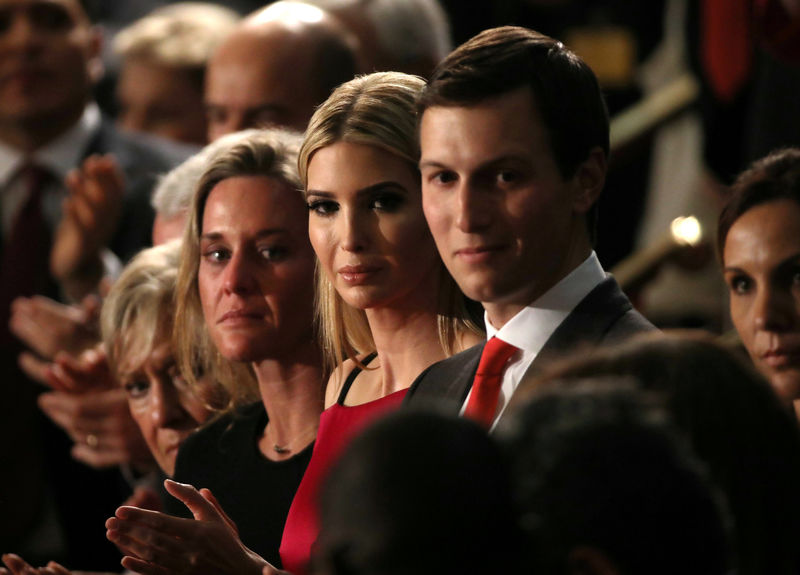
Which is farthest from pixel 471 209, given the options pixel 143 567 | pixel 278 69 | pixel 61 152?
pixel 61 152

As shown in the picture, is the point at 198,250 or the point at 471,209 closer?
the point at 471,209

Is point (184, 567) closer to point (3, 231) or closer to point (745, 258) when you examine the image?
point (745, 258)

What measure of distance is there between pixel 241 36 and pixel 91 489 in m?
1.41

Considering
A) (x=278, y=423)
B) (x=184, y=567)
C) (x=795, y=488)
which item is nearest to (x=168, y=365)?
(x=278, y=423)

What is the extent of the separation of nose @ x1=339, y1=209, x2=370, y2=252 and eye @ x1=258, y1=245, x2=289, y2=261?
28 cm

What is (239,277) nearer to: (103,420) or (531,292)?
(531,292)

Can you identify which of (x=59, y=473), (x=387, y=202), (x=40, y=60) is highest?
(x=387, y=202)

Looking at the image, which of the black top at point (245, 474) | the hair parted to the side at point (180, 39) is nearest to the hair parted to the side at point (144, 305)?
the black top at point (245, 474)

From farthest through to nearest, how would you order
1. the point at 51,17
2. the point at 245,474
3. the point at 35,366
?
the point at 51,17 < the point at 35,366 < the point at 245,474

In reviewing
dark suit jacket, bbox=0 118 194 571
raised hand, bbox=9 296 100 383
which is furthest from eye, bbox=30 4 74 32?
raised hand, bbox=9 296 100 383

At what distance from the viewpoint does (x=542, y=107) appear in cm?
176

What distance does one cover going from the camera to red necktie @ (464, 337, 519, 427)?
1793 millimetres

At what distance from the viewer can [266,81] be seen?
3223mm

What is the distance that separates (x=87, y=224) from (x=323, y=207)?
1883mm
